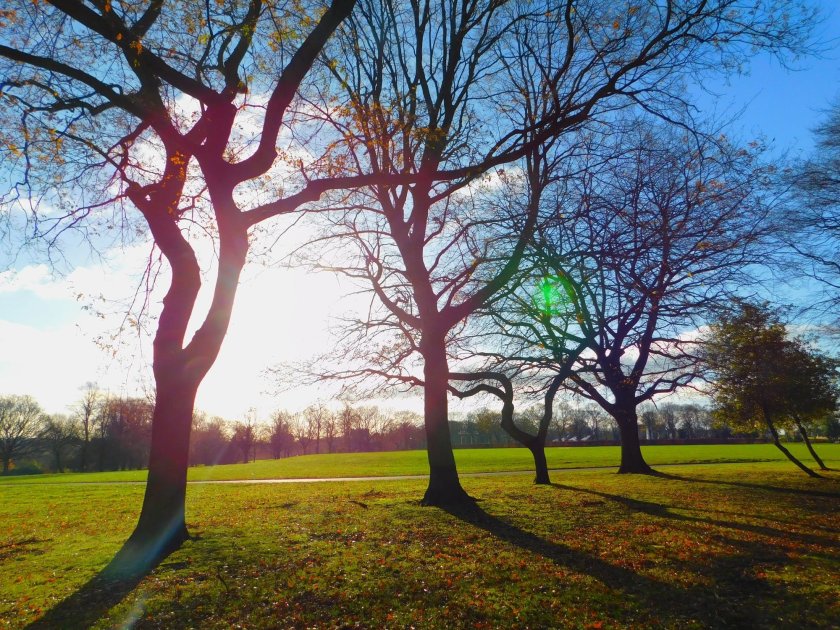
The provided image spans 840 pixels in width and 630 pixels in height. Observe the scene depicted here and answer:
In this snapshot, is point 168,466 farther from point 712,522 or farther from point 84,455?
point 84,455

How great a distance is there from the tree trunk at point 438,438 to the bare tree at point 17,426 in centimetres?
7605

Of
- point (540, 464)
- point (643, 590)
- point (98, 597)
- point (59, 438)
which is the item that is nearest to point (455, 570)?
point (643, 590)

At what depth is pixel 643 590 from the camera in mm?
5859

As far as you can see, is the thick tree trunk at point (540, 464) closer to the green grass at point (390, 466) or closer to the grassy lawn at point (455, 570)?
the grassy lawn at point (455, 570)

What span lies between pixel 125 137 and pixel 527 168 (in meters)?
9.21

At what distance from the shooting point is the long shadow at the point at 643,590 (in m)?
5.14

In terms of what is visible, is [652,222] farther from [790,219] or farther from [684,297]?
[790,219]

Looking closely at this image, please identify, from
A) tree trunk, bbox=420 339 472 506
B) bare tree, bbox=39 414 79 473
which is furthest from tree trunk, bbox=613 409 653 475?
bare tree, bbox=39 414 79 473

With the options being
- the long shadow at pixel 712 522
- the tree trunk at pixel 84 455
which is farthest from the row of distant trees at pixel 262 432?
the long shadow at pixel 712 522

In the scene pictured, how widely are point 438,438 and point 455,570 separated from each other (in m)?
5.93

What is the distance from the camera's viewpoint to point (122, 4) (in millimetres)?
7820

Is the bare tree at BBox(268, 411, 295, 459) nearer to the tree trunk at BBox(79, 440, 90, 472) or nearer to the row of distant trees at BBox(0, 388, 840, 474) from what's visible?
the row of distant trees at BBox(0, 388, 840, 474)

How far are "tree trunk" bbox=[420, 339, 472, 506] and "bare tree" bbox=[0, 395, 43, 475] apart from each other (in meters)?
76.1

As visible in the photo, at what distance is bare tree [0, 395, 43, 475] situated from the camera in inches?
2616
